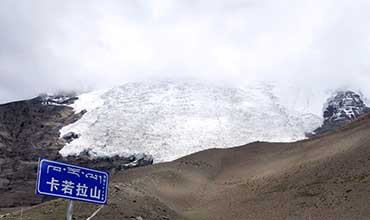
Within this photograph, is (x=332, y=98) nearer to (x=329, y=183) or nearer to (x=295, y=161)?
Answer: (x=295, y=161)

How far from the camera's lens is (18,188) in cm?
7725

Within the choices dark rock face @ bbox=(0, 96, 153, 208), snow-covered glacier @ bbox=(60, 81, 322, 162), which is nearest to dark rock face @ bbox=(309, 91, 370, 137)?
snow-covered glacier @ bbox=(60, 81, 322, 162)

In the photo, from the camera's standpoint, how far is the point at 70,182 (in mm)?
7898

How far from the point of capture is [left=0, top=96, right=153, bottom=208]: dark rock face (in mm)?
77562

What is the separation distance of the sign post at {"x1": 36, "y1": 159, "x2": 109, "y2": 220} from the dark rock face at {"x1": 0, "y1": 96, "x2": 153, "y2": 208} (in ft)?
213

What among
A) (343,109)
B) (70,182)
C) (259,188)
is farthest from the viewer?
(343,109)

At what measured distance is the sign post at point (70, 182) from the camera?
7.57m

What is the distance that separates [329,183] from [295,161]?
14.0 meters

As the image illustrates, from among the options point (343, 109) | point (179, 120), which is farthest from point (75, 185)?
point (343, 109)

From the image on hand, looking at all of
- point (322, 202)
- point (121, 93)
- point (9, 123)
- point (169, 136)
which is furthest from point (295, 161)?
point (9, 123)

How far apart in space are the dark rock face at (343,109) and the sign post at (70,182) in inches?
3515

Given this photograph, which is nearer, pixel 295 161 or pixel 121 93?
pixel 295 161

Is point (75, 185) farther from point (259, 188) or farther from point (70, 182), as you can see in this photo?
point (259, 188)

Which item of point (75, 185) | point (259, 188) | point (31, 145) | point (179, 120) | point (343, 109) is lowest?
point (31, 145)
